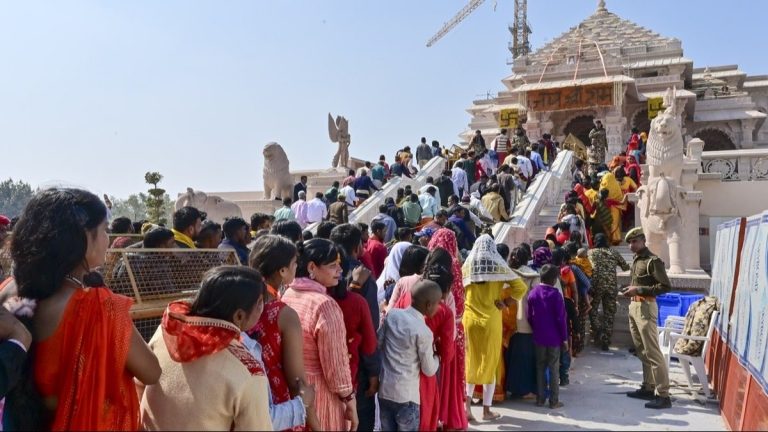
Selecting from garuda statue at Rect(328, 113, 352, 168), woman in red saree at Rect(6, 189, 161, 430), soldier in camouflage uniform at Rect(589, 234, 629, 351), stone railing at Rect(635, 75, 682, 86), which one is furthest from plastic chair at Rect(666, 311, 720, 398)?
stone railing at Rect(635, 75, 682, 86)

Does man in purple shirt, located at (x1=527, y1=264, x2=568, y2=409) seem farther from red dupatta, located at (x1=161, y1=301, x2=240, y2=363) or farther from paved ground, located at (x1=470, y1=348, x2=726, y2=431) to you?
red dupatta, located at (x1=161, y1=301, x2=240, y2=363)

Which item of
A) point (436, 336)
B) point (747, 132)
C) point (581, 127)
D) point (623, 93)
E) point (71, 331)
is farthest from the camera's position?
point (581, 127)

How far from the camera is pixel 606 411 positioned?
17.7 feet

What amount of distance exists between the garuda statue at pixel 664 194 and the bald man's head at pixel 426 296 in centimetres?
674

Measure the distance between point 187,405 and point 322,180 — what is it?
16.1 m

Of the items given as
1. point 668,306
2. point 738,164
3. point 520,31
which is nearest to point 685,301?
point 668,306

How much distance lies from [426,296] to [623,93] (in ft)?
81.3

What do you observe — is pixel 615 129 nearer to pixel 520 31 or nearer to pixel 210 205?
pixel 210 205

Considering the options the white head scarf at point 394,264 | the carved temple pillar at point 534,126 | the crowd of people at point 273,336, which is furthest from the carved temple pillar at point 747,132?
the white head scarf at point 394,264

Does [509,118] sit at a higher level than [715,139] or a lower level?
higher

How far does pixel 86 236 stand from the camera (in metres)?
2.14

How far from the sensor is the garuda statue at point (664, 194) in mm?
9117

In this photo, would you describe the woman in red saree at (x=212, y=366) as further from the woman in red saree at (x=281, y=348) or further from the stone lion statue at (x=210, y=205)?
the stone lion statue at (x=210, y=205)

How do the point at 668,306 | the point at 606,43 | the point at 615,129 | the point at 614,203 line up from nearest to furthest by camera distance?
the point at 668,306
the point at 614,203
the point at 615,129
the point at 606,43
